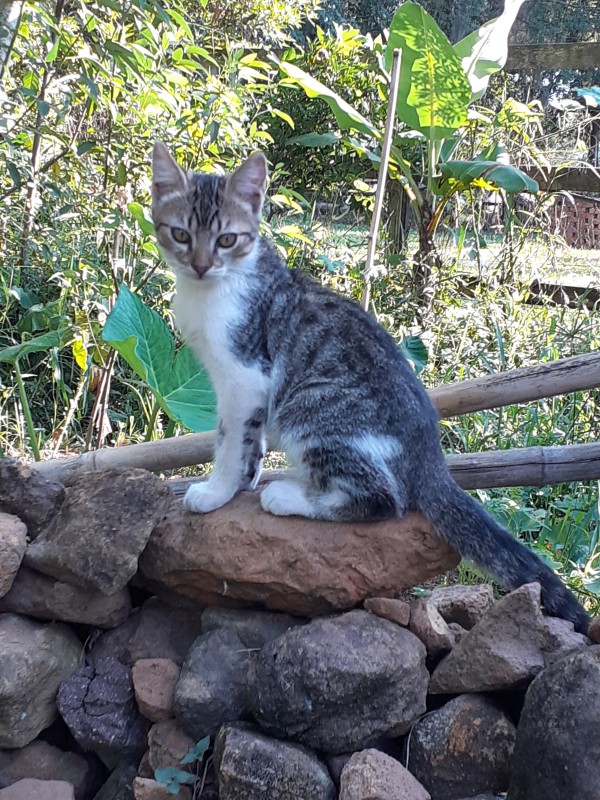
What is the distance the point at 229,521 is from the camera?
2.12m

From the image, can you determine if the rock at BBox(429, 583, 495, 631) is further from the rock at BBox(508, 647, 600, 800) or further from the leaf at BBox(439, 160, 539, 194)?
the leaf at BBox(439, 160, 539, 194)

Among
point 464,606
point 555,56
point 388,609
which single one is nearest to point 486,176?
point 555,56

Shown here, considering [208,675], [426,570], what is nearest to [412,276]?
[426,570]

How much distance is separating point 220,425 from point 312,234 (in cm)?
284

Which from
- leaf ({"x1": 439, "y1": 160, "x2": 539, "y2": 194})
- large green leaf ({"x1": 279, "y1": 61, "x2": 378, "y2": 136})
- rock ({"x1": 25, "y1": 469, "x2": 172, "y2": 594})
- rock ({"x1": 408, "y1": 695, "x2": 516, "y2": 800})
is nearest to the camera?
rock ({"x1": 408, "y1": 695, "x2": 516, "y2": 800})

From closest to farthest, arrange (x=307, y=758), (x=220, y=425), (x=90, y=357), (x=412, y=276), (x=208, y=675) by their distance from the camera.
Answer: (x=307, y=758) < (x=208, y=675) < (x=220, y=425) < (x=90, y=357) < (x=412, y=276)

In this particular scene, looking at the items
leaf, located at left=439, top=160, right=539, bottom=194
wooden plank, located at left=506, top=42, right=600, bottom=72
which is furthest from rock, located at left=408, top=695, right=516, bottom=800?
wooden plank, located at left=506, top=42, right=600, bottom=72

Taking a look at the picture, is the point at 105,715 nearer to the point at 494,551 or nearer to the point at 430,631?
the point at 430,631

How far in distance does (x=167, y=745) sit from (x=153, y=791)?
126mm

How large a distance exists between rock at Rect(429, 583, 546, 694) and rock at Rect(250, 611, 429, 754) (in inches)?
4.0

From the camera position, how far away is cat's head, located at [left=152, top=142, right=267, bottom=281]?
220cm

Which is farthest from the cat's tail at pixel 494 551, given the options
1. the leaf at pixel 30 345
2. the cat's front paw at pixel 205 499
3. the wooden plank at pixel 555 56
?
the wooden plank at pixel 555 56

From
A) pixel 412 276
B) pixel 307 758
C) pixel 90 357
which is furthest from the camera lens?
pixel 412 276

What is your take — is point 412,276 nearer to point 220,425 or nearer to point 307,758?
point 220,425
